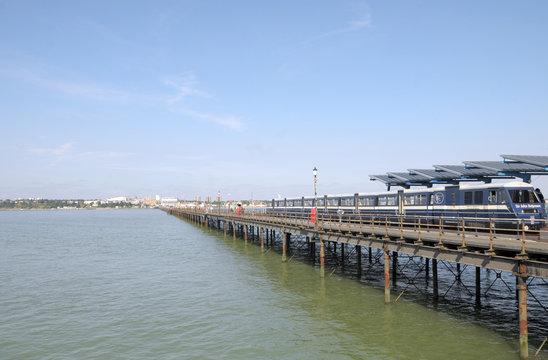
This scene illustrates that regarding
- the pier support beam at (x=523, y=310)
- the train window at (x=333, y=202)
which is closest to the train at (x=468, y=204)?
the pier support beam at (x=523, y=310)

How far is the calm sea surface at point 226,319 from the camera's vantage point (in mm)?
16438

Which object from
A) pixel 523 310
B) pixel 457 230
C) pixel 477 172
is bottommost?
pixel 523 310

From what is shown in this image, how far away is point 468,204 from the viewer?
2762cm

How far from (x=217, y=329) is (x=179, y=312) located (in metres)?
3.66

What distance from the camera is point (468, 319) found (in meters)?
19.5

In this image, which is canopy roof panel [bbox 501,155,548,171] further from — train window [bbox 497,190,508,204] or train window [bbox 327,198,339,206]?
train window [bbox 327,198,339,206]

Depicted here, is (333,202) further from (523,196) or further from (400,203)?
(523,196)

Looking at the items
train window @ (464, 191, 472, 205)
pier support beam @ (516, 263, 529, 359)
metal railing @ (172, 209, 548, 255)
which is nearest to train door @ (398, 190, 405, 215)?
metal railing @ (172, 209, 548, 255)

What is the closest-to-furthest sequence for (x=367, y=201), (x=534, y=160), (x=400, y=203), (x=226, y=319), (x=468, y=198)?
(x=226, y=319)
(x=468, y=198)
(x=534, y=160)
(x=400, y=203)
(x=367, y=201)

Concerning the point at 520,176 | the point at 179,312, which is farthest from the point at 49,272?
the point at 520,176

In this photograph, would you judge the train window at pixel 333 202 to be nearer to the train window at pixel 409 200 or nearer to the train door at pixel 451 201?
the train window at pixel 409 200

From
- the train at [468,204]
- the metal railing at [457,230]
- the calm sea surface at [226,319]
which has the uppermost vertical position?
the train at [468,204]

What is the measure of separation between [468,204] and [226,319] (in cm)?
1826

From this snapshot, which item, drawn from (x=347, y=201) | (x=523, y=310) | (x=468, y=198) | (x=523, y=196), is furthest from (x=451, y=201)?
(x=523, y=310)
